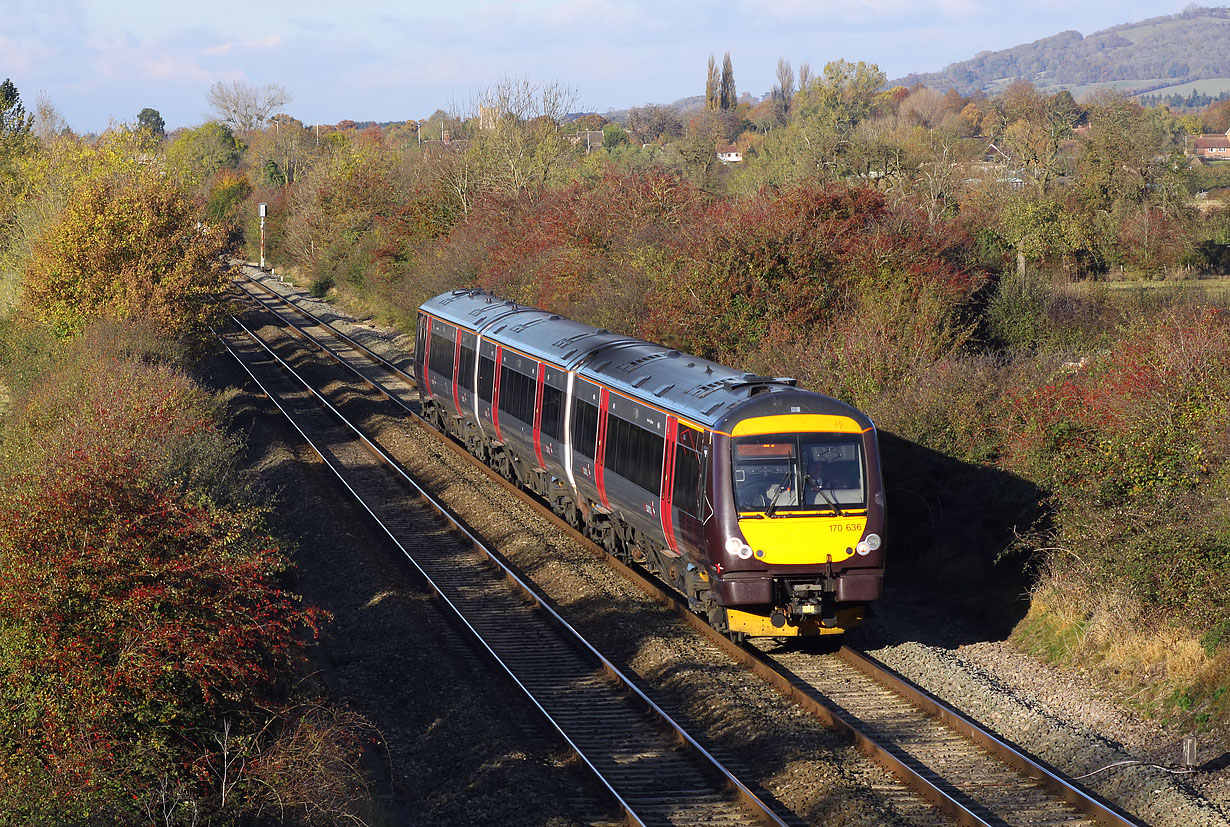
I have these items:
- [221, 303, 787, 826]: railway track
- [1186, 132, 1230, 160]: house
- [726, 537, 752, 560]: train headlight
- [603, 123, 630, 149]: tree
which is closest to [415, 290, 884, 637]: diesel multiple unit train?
[726, 537, 752, 560]: train headlight

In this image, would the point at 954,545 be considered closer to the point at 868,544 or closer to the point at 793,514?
the point at 868,544

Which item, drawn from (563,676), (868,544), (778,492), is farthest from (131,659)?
(868,544)

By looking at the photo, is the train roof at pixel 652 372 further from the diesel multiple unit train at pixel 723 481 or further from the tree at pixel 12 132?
the tree at pixel 12 132

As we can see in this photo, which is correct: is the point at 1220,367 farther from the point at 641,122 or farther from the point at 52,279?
the point at 641,122

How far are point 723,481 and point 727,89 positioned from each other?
176m

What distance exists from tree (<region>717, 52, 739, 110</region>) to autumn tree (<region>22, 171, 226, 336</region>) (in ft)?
510

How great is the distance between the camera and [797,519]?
1216 cm

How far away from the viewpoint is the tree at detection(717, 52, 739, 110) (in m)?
177

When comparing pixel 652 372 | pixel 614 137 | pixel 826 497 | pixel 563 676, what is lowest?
pixel 563 676

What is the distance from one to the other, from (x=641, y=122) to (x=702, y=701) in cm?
14297

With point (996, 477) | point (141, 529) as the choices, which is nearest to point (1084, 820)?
point (996, 477)

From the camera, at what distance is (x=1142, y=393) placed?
14.3 metres

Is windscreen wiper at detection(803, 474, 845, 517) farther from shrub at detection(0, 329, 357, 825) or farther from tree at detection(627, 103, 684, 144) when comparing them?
tree at detection(627, 103, 684, 144)

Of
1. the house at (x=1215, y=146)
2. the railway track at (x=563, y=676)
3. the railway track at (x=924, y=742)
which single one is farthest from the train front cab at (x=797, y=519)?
the house at (x=1215, y=146)
